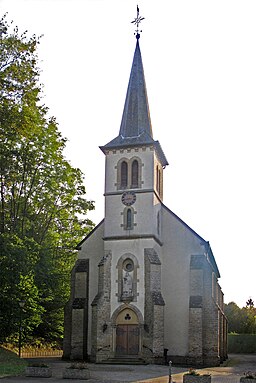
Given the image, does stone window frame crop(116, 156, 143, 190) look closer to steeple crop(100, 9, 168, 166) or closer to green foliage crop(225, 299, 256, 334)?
steeple crop(100, 9, 168, 166)

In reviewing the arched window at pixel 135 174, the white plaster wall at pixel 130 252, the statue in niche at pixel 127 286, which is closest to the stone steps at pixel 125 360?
the white plaster wall at pixel 130 252

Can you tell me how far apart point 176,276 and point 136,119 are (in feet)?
37.4

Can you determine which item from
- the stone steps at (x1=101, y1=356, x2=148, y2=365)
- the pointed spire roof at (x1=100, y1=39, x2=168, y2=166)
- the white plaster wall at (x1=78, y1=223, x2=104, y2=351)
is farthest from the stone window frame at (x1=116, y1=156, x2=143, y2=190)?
the stone steps at (x1=101, y1=356, x2=148, y2=365)

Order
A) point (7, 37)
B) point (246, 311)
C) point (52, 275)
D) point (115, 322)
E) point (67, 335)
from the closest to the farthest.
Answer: point (7, 37) < point (115, 322) < point (67, 335) < point (52, 275) < point (246, 311)

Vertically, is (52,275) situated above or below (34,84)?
below

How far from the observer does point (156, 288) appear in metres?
31.9

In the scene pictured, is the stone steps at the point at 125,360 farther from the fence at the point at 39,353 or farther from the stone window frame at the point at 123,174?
the stone window frame at the point at 123,174

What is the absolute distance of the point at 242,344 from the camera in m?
59.2

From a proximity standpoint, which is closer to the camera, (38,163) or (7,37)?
(7,37)

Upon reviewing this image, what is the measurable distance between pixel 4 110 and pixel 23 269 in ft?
31.2

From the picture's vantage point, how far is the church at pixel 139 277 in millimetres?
31141

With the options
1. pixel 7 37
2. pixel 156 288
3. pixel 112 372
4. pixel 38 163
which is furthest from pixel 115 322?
pixel 7 37

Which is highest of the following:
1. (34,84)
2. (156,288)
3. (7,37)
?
(7,37)

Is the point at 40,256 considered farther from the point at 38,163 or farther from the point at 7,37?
the point at 7,37
